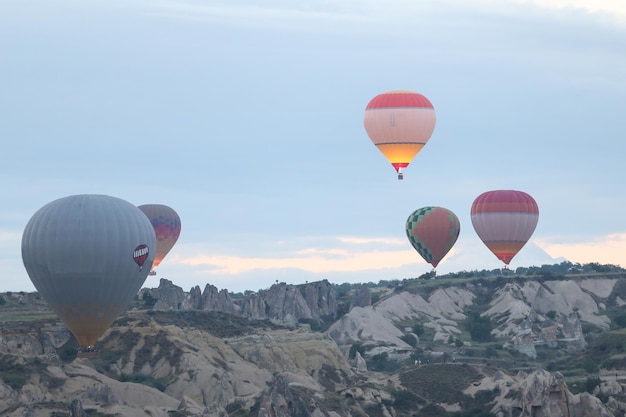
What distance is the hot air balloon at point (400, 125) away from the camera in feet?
579

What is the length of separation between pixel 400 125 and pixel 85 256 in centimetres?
6055

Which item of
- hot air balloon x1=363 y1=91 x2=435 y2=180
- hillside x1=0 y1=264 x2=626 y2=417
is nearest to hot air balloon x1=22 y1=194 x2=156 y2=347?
hillside x1=0 y1=264 x2=626 y2=417

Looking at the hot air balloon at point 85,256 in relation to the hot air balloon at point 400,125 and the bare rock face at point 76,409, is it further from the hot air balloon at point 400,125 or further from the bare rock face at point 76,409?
the hot air balloon at point 400,125

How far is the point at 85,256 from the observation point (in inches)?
4978

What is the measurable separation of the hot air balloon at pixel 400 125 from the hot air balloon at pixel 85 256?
176 ft

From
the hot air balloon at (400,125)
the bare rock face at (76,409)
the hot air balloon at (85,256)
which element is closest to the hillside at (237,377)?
the bare rock face at (76,409)

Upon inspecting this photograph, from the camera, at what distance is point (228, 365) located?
546ft

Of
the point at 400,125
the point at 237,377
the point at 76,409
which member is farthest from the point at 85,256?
the point at 400,125

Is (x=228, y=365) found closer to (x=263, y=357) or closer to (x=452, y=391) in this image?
(x=263, y=357)

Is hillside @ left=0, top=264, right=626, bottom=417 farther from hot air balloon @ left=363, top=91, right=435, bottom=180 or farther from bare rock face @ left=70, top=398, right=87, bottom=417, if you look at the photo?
hot air balloon @ left=363, top=91, right=435, bottom=180

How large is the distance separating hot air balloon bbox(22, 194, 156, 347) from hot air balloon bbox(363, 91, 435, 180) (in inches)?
2108

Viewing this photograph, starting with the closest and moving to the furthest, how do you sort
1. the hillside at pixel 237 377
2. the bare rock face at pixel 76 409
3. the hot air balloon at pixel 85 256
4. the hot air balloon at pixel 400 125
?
the bare rock face at pixel 76 409
the hot air balloon at pixel 85 256
the hillside at pixel 237 377
the hot air balloon at pixel 400 125

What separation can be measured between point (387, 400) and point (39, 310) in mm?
51925

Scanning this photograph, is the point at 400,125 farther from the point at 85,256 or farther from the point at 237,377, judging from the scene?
the point at 85,256
